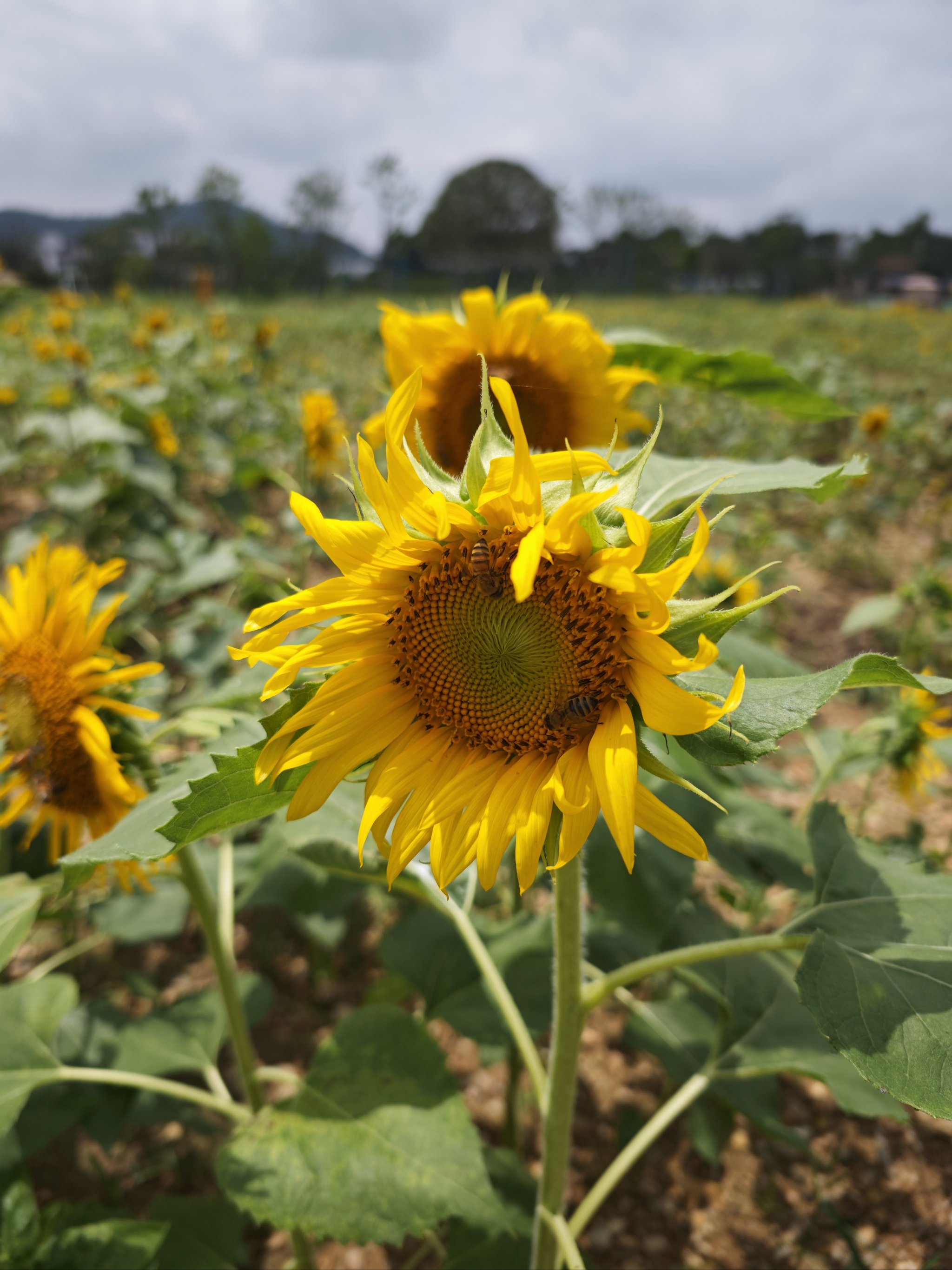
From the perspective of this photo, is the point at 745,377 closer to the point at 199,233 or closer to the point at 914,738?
the point at 914,738

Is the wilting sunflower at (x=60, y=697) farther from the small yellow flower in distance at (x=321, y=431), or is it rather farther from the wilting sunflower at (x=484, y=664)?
the small yellow flower in distance at (x=321, y=431)

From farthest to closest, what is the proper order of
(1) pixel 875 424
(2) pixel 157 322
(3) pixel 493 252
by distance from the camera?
1. (3) pixel 493 252
2. (2) pixel 157 322
3. (1) pixel 875 424

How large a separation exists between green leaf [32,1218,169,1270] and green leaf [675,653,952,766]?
3.96 ft

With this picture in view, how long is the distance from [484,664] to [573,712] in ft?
0.42

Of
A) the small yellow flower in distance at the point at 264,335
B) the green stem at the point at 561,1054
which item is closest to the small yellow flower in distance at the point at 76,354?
the small yellow flower in distance at the point at 264,335

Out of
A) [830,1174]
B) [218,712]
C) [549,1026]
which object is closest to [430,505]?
[218,712]

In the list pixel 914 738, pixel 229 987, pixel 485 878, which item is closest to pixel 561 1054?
pixel 485 878

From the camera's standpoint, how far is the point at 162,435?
427 centimetres

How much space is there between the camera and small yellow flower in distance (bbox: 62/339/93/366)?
5.71 m

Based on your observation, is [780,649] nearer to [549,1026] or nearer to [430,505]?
[549,1026]

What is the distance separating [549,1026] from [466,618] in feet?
3.45

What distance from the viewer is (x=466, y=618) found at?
0.93m

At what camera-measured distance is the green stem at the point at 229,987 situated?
144 centimetres

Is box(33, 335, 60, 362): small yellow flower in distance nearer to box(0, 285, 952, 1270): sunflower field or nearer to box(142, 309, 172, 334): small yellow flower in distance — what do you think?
box(142, 309, 172, 334): small yellow flower in distance
